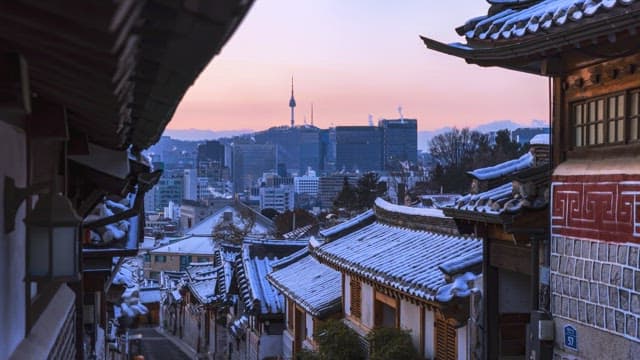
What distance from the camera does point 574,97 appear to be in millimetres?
9938

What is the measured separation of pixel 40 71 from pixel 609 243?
22.4ft

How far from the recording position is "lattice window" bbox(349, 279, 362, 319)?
20.5m

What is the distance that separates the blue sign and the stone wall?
103 millimetres

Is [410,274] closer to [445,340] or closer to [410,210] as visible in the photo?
[445,340]

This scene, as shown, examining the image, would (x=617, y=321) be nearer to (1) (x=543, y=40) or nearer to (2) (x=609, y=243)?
(2) (x=609, y=243)

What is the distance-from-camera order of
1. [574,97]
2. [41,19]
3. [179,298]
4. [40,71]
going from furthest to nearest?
[179,298]
[574,97]
[40,71]
[41,19]

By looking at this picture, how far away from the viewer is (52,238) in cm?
606

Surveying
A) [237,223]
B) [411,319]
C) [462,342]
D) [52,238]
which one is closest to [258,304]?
[411,319]

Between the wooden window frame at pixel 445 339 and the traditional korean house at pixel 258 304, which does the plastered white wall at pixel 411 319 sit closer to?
the wooden window frame at pixel 445 339

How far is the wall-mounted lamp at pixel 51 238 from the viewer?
6059 millimetres

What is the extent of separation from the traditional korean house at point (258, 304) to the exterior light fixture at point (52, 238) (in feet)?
84.0

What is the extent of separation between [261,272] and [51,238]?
97.3ft

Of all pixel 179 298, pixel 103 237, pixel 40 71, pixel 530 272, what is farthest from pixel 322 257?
pixel 179 298

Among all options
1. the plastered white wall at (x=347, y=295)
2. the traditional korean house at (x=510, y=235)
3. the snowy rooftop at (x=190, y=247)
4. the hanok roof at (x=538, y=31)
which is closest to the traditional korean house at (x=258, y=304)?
the plastered white wall at (x=347, y=295)
